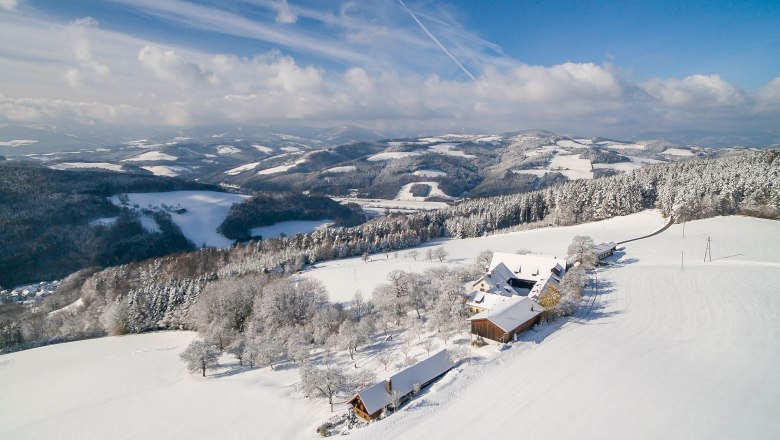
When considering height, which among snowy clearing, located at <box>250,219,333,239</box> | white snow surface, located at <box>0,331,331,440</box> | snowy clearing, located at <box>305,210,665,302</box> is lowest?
snowy clearing, located at <box>250,219,333,239</box>

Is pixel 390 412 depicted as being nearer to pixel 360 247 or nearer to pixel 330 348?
pixel 330 348

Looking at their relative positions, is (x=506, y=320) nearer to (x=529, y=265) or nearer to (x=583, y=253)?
(x=529, y=265)

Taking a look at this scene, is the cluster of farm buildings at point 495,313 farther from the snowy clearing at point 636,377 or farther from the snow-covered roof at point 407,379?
the snowy clearing at point 636,377

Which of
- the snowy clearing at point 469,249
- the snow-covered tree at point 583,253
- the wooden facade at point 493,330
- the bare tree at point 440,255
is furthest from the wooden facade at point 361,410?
the bare tree at point 440,255

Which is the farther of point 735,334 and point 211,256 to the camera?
point 211,256

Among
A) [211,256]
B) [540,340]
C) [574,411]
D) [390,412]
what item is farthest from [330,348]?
[211,256]

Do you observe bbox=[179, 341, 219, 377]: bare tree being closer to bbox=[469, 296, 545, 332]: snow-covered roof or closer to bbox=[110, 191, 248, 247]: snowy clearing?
bbox=[469, 296, 545, 332]: snow-covered roof

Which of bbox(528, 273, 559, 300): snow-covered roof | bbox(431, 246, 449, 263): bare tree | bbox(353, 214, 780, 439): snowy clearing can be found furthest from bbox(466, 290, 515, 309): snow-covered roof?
bbox(431, 246, 449, 263): bare tree

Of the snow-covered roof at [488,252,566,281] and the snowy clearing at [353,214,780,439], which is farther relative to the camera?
→ the snow-covered roof at [488,252,566,281]
